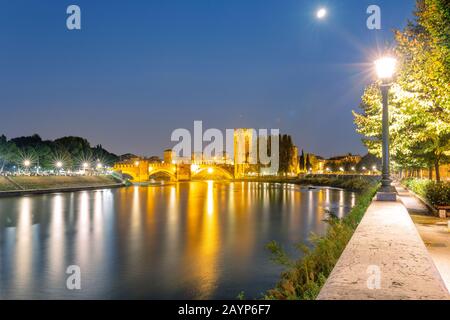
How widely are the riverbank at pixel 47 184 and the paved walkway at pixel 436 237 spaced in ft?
195

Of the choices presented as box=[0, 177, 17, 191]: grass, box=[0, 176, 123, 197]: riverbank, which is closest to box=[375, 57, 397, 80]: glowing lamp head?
box=[0, 176, 123, 197]: riverbank

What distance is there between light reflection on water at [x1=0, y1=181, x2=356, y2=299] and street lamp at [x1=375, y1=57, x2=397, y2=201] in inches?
212

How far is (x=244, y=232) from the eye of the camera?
96.8 ft

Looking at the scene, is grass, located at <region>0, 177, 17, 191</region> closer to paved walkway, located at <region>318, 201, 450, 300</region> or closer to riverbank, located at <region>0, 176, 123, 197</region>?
riverbank, located at <region>0, 176, 123, 197</region>

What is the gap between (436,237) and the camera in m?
10.4

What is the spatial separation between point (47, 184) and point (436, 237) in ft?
246

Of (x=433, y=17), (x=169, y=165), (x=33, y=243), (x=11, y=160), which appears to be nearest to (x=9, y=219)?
(x=33, y=243)

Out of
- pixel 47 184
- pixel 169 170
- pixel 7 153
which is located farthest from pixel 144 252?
pixel 169 170

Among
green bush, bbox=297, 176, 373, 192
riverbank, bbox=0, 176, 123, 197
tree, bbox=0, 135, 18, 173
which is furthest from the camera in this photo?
tree, bbox=0, 135, 18, 173

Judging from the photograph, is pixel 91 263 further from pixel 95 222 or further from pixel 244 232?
pixel 95 222

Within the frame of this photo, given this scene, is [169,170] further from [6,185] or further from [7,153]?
[6,185]

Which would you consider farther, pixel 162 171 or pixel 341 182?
pixel 162 171

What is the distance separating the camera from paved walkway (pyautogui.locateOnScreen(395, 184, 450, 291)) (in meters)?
7.26
